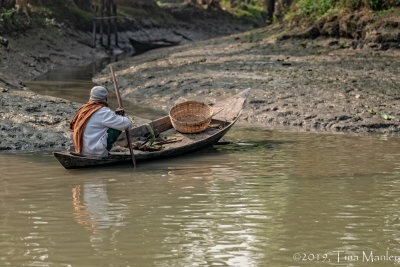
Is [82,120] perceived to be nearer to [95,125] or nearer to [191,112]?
[95,125]

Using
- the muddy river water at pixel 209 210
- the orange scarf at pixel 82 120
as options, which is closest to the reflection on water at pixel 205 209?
the muddy river water at pixel 209 210

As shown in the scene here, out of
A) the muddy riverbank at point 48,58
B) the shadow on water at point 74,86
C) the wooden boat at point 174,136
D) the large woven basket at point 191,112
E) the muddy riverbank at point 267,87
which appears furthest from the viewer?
the shadow on water at point 74,86

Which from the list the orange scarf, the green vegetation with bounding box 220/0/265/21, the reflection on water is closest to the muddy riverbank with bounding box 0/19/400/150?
the orange scarf

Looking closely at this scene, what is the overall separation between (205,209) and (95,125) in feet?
9.29

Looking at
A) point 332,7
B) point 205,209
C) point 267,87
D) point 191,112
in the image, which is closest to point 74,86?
point 267,87

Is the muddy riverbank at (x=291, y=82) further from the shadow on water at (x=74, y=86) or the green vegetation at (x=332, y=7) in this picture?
the green vegetation at (x=332, y=7)

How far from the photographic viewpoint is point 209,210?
6562 mm

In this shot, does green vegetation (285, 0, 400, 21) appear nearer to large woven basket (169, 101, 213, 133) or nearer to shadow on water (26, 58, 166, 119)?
shadow on water (26, 58, 166, 119)

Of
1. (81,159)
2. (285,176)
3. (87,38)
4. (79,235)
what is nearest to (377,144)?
(285,176)

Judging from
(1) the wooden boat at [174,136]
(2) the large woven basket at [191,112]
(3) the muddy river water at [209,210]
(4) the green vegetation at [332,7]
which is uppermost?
(4) the green vegetation at [332,7]

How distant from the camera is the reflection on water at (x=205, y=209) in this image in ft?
17.3

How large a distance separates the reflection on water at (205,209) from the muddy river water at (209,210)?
0.01 meters

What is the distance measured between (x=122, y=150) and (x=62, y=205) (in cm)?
271

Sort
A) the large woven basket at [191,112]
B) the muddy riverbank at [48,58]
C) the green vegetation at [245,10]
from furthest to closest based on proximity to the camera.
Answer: the green vegetation at [245,10] → the large woven basket at [191,112] → the muddy riverbank at [48,58]
